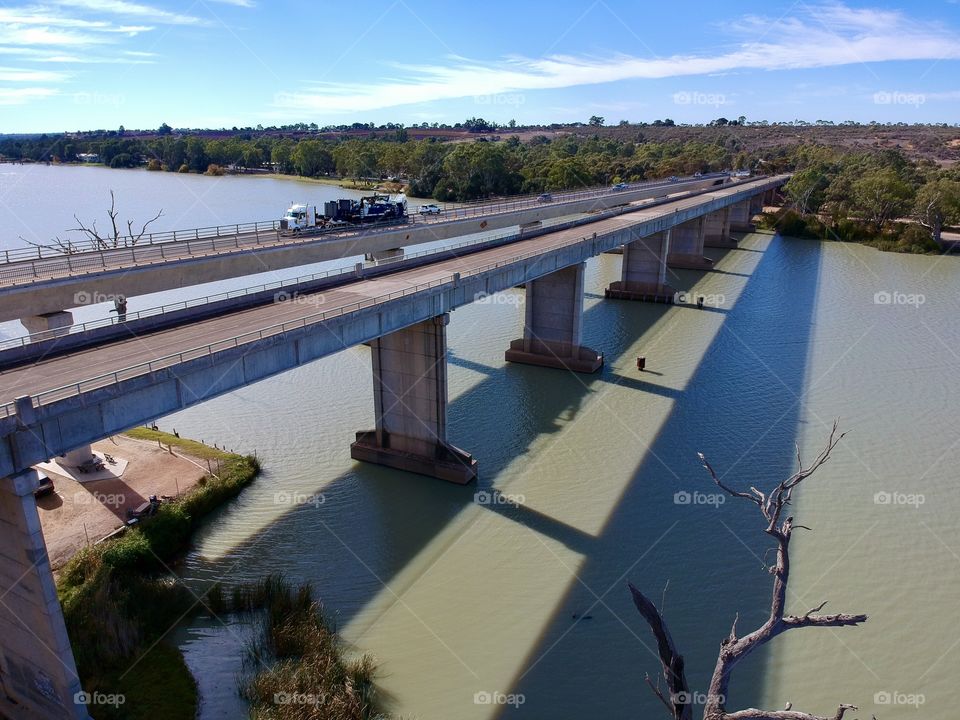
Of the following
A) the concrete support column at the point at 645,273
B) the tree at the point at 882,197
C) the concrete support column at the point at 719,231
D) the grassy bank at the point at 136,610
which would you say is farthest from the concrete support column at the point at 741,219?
the grassy bank at the point at 136,610

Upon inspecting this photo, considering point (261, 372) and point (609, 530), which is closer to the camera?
point (261, 372)

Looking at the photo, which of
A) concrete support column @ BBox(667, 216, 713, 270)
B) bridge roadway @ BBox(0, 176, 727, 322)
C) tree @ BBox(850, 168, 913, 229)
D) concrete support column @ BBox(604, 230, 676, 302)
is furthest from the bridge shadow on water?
tree @ BBox(850, 168, 913, 229)

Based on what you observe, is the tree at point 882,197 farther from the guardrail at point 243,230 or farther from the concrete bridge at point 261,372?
the concrete bridge at point 261,372

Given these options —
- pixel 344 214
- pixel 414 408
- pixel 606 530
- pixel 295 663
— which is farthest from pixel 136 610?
pixel 344 214

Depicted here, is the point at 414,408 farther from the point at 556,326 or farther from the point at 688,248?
the point at 688,248

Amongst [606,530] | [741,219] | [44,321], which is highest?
[741,219]

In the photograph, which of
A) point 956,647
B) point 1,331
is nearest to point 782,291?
point 956,647
